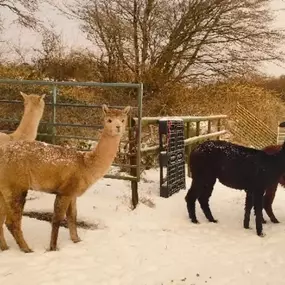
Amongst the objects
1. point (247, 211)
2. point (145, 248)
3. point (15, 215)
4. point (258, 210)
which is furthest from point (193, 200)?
point (15, 215)

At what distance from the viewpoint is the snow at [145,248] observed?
4.28 m

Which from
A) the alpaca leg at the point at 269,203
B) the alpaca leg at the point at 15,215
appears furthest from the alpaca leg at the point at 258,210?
the alpaca leg at the point at 15,215

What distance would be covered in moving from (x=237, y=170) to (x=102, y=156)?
2.08 metres

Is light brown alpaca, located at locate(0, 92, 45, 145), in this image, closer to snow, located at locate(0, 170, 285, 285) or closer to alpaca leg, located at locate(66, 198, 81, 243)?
snow, located at locate(0, 170, 285, 285)

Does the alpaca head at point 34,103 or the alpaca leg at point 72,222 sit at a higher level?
the alpaca head at point 34,103

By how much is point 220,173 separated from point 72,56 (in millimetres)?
11961

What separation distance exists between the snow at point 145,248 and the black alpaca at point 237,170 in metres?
0.35

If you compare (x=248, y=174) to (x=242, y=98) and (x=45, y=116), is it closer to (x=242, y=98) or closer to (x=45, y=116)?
(x=45, y=116)

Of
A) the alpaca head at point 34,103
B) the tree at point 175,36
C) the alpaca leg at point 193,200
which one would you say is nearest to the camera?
the alpaca head at point 34,103

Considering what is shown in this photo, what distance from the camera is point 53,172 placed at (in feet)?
16.0

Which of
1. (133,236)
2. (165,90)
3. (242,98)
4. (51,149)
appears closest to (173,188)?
(133,236)

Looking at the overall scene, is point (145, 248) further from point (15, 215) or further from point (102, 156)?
point (15, 215)

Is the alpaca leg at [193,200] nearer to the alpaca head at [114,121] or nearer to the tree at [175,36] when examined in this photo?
the alpaca head at [114,121]

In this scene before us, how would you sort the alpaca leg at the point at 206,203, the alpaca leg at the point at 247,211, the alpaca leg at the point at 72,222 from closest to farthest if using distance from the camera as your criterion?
1. the alpaca leg at the point at 72,222
2. the alpaca leg at the point at 247,211
3. the alpaca leg at the point at 206,203
